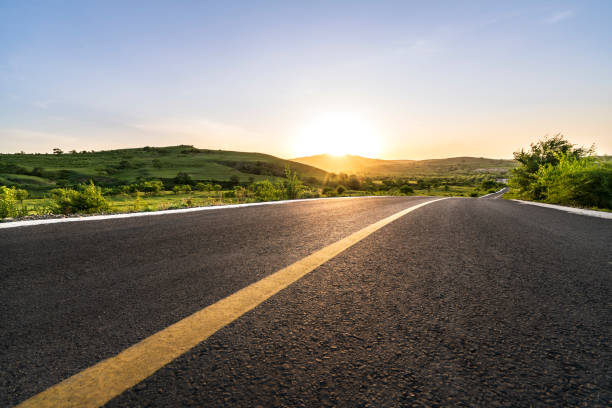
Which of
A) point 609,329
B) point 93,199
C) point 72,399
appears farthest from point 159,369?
point 93,199

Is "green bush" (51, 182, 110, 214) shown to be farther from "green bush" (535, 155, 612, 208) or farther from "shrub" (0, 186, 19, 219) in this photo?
"green bush" (535, 155, 612, 208)

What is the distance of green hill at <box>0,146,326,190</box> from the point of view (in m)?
60.4

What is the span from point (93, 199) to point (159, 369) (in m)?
10.3

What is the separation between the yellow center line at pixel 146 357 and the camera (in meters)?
0.92

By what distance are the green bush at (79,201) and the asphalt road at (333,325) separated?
6.82m

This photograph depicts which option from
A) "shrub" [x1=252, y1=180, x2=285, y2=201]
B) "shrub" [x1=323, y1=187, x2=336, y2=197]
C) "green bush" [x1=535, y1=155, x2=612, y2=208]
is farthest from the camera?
"shrub" [x1=323, y1=187, x2=336, y2=197]

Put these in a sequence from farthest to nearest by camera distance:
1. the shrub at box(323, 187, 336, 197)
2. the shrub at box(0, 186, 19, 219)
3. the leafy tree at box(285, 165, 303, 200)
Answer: the shrub at box(323, 187, 336, 197)
the leafy tree at box(285, 165, 303, 200)
the shrub at box(0, 186, 19, 219)

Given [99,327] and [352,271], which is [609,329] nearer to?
[352,271]

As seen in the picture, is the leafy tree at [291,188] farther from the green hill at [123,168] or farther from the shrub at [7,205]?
the green hill at [123,168]

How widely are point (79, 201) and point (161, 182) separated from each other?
170 ft

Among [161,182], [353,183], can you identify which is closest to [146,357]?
[161,182]

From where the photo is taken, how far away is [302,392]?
97 centimetres

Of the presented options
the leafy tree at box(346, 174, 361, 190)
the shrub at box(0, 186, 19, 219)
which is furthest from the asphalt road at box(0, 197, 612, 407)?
the leafy tree at box(346, 174, 361, 190)

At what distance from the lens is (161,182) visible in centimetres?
5591
